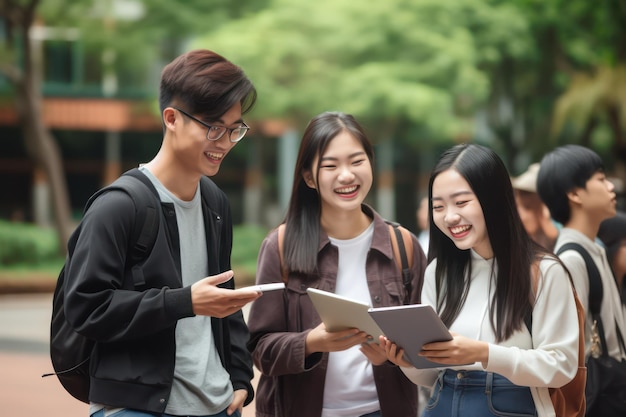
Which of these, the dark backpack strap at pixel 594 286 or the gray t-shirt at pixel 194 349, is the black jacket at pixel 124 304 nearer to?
the gray t-shirt at pixel 194 349

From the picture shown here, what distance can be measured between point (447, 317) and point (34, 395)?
25.0 feet

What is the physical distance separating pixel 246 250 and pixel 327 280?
60.4ft

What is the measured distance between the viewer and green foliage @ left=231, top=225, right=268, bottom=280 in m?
21.6

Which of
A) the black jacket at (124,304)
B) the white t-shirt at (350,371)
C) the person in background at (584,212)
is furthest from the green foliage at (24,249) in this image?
the black jacket at (124,304)

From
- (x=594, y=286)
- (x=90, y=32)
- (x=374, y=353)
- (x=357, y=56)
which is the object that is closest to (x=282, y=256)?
(x=374, y=353)

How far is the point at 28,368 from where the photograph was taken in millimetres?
11867

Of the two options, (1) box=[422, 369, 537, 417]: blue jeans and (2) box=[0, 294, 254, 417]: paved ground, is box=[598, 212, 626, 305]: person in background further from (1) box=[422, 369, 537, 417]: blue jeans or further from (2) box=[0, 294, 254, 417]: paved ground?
(2) box=[0, 294, 254, 417]: paved ground

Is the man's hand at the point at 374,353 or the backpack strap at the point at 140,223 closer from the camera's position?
the backpack strap at the point at 140,223

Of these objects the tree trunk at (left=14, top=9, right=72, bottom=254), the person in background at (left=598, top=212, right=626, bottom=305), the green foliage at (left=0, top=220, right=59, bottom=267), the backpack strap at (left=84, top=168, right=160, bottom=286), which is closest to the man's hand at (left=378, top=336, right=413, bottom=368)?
the backpack strap at (left=84, top=168, right=160, bottom=286)

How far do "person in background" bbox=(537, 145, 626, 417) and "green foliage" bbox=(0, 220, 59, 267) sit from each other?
57.5 ft

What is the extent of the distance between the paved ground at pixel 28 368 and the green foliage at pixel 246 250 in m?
4.54

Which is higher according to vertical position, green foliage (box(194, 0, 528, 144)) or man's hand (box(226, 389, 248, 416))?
green foliage (box(194, 0, 528, 144))

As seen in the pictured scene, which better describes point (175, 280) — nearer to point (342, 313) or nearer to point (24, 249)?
point (342, 313)

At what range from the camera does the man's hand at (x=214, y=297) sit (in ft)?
9.77
